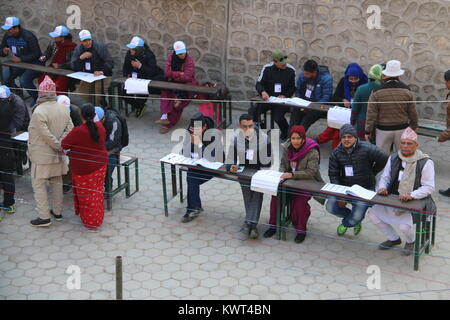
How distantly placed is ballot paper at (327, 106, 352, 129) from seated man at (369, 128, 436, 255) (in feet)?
7.73

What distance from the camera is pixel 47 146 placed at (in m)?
9.48

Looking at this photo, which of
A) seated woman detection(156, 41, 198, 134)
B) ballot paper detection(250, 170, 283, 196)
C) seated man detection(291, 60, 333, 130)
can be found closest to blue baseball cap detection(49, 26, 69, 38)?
seated woman detection(156, 41, 198, 134)

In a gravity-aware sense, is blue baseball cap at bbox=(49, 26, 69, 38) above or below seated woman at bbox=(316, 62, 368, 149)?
above

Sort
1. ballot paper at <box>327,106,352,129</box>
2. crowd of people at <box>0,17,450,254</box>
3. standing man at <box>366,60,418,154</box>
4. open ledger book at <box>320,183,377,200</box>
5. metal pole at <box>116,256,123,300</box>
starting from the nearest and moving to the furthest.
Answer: metal pole at <box>116,256,123,300</box>, open ledger book at <box>320,183,377,200</box>, crowd of people at <box>0,17,450,254</box>, standing man at <box>366,60,418,154</box>, ballot paper at <box>327,106,352,129</box>

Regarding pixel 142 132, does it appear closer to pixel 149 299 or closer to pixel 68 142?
pixel 68 142

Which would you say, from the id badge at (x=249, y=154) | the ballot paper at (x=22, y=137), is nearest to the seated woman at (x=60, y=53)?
the ballot paper at (x=22, y=137)

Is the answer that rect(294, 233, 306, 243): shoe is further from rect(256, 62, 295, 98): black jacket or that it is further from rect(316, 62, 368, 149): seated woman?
rect(256, 62, 295, 98): black jacket

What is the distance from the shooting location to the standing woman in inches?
365

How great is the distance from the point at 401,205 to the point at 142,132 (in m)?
5.00

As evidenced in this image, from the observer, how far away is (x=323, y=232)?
31.0 ft

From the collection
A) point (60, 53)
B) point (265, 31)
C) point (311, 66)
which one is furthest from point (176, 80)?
point (311, 66)

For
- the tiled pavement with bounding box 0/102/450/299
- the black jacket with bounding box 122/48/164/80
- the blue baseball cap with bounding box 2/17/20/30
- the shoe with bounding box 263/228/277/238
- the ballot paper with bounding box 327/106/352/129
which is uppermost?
the blue baseball cap with bounding box 2/17/20/30

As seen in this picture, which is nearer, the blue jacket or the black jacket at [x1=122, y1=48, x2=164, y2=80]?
the blue jacket

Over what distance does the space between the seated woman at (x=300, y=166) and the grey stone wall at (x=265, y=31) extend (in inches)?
136
